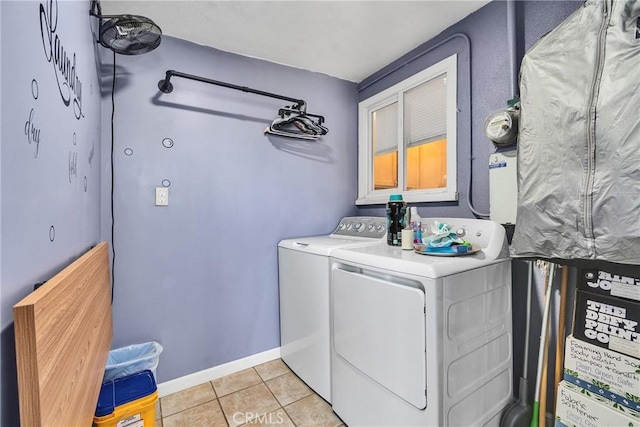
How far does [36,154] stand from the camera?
653 millimetres

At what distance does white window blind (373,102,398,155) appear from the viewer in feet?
8.21

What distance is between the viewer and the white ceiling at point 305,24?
167 cm

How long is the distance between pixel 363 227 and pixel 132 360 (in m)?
1.75

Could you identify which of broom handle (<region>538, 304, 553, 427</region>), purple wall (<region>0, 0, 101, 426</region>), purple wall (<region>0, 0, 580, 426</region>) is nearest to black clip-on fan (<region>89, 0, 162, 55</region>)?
purple wall (<region>0, 0, 580, 426</region>)

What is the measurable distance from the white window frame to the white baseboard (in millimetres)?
1598

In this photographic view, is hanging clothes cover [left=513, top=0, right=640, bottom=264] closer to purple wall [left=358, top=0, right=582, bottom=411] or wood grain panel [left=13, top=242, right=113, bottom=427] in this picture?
purple wall [left=358, top=0, right=582, bottom=411]

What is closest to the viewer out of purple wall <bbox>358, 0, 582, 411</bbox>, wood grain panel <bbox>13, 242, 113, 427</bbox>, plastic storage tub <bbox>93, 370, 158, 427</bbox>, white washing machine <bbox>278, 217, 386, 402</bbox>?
wood grain panel <bbox>13, 242, 113, 427</bbox>

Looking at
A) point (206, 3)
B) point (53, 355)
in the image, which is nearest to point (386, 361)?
point (53, 355)

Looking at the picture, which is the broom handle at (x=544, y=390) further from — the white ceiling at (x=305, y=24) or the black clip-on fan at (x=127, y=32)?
the black clip-on fan at (x=127, y=32)

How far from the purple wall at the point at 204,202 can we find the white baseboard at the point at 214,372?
0.14 feet

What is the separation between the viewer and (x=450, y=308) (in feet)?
3.76

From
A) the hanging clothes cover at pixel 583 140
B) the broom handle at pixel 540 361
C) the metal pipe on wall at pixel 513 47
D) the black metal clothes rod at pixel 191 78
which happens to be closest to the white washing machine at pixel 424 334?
the broom handle at pixel 540 361

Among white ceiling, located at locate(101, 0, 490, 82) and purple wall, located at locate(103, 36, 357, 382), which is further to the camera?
purple wall, located at locate(103, 36, 357, 382)

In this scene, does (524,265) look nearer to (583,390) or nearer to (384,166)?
(583,390)
